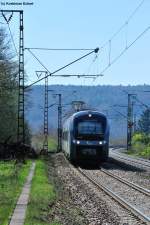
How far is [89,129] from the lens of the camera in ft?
128

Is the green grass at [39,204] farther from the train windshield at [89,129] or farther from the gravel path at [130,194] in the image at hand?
the train windshield at [89,129]

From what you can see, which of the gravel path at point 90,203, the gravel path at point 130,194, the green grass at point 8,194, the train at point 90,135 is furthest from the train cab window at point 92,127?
the green grass at point 8,194

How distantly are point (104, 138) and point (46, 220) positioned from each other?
25.5 meters

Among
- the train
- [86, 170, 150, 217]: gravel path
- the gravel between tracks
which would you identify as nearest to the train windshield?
the train

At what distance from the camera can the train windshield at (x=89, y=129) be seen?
3894 cm

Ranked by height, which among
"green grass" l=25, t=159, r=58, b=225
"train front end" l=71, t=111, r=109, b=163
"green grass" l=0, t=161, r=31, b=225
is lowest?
"green grass" l=25, t=159, r=58, b=225

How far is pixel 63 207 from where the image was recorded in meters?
16.7

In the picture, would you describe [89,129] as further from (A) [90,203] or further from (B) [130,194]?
(A) [90,203]

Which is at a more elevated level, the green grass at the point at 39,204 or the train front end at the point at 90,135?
the train front end at the point at 90,135

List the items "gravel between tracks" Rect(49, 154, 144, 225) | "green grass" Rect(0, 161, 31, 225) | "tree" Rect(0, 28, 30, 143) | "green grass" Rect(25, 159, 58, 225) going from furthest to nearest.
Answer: "tree" Rect(0, 28, 30, 143), "gravel between tracks" Rect(49, 154, 144, 225), "green grass" Rect(0, 161, 31, 225), "green grass" Rect(25, 159, 58, 225)

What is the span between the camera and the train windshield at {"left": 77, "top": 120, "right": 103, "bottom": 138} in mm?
38938

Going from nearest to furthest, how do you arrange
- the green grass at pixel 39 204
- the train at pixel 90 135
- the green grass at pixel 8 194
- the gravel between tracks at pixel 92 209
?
the green grass at pixel 39 204
the green grass at pixel 8 194
the gravel between tracks at pixel 92 209
the train at pixel 90 135

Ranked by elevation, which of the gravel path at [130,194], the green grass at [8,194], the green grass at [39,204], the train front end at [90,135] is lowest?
the gravel path at [130,194]

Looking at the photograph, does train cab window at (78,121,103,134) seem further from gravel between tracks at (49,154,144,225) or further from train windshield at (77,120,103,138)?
gravel between tracks at (49,154,144,225)
